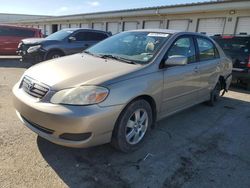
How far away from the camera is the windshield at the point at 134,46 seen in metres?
3.76

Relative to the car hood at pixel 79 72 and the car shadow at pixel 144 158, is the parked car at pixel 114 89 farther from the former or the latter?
the car shadow at pixel 144 158

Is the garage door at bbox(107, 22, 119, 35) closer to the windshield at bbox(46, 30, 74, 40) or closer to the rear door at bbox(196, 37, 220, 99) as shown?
the windshield at bbox(46, 30, 74, 40)

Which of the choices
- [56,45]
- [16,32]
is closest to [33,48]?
[56,45]

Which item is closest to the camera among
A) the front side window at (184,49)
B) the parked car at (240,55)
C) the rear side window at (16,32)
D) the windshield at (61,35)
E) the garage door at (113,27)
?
the front side window at (184,49)

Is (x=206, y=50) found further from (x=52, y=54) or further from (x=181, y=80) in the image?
(x=52, y=54)

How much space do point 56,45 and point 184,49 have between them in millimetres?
6720

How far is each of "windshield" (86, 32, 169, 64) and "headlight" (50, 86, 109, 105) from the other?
0.99 metres

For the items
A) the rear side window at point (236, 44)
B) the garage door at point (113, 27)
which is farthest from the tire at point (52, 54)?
the garage door at point (113, 27)

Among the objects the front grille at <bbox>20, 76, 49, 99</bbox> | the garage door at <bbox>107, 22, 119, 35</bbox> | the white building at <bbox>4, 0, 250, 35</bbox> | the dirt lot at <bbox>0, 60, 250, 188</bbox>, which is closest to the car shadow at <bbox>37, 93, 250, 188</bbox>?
the dirt lot at <bbox>0, 60, 250, 188</bbox>

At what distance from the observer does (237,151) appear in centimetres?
368

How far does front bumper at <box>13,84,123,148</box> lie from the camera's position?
2.71 metres

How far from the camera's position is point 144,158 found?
129 inches

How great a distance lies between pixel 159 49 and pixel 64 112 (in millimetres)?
1808

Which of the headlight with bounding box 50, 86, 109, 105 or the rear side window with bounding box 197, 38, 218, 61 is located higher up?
the rear side window with bounding box 197, 38, 218, 61
